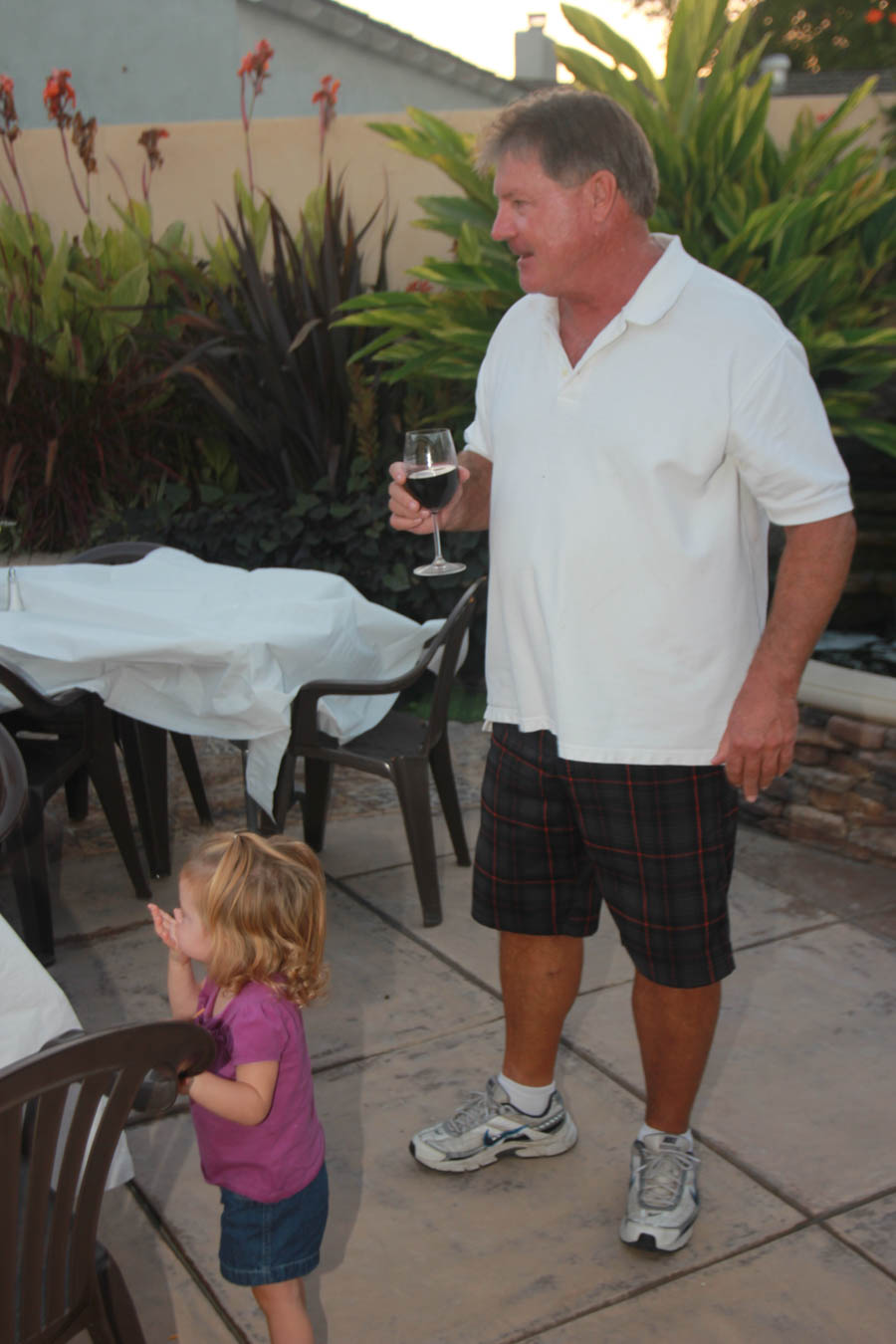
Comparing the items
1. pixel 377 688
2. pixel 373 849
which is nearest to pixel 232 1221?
pixel 377 688

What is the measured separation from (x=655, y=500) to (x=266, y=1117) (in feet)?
3.54

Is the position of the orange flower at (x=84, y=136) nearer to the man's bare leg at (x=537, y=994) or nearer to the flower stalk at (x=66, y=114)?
the flower stalk at (x=66, y=114)

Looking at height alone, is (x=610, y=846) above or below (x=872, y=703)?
above

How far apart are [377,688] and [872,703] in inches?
61.4

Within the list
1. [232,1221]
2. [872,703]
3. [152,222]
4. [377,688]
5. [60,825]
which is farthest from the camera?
[152,222]

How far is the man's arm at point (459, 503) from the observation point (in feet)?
7.85

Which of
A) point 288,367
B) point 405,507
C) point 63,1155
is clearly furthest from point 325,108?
point 63,1155

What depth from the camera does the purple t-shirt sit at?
1664mm

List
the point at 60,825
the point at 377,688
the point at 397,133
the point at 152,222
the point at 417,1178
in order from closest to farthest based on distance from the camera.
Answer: the point at 417,1178
the point at 377,688
the point at 60,825
the point at 397,133
the point at 152,222

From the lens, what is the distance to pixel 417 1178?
260 centimetres

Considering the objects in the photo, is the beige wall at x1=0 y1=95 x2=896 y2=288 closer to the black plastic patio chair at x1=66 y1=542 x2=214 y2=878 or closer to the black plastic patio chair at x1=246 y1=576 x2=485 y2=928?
the black plastic patio chair at x1=66 y1=542 x2=214 y2=878

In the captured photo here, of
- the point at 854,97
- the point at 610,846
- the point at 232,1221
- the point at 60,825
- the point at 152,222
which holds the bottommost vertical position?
the point at 60,825

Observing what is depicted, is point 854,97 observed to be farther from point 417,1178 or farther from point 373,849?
point 417,1178

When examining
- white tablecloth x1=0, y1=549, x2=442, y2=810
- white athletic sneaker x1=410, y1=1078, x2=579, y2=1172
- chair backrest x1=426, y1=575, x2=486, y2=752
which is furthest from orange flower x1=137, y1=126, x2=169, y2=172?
white athletic sneaker x1=410, y1=1078, x2=579, y2=1172
